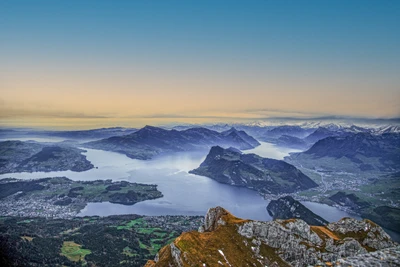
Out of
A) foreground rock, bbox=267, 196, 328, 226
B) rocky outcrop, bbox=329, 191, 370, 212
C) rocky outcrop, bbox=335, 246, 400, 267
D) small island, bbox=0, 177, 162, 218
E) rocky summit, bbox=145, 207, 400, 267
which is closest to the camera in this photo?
rocky outcrop, bbox=335, 246, 400, 267

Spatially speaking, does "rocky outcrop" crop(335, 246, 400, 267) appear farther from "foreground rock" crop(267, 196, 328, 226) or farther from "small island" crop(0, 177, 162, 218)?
"small island" crop(0, 177, 162, 218)

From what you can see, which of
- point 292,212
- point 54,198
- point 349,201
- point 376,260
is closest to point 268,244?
point 376,260

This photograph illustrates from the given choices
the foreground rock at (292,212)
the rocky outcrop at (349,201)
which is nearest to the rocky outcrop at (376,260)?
the foreground rock at (292,212)

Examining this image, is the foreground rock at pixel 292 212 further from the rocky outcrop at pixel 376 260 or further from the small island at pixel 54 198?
the rocky outcrop at pixel 376 260

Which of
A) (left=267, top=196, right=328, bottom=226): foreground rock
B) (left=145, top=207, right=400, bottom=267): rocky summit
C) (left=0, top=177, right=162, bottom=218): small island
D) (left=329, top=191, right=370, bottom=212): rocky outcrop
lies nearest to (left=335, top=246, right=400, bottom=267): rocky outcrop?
(left=145, top=207, right=400, bottom=267): rocky summit

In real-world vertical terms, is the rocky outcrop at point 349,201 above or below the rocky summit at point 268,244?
below

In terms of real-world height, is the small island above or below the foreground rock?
below
